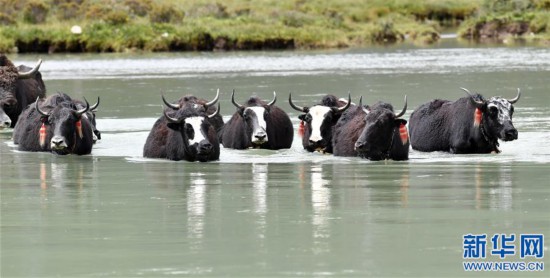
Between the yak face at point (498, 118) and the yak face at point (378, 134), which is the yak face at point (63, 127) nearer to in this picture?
the yak face at point (378, 134)

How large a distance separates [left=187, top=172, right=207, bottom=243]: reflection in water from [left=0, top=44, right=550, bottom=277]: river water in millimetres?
23

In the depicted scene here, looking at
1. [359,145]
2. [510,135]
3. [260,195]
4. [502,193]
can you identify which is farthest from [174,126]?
[502,193]

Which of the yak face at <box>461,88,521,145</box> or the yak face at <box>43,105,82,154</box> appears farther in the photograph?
the yak face at <box>43,105,82,154</box>

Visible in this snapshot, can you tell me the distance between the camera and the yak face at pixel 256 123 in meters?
18.2

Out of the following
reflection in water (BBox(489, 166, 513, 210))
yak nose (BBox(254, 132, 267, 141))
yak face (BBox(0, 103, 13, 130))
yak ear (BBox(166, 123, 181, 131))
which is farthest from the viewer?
yak face (BBox(0, 103, 13, 130))

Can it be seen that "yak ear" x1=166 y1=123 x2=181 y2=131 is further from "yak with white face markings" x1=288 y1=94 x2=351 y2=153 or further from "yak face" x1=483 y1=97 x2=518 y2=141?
"yak face" x1=483 y1=97 x2=518 y2=141

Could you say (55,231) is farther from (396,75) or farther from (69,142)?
(396,75)

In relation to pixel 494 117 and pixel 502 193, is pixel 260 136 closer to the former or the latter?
pixel 494 117

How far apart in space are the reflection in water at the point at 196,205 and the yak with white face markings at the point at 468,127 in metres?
4.10

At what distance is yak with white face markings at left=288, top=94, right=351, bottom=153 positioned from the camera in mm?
17984

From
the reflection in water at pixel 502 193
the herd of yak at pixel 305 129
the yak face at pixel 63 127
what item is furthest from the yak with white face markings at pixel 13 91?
the reflection in water at pixel 502 193

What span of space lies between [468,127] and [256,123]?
3.01m

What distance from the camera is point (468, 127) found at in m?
17.5

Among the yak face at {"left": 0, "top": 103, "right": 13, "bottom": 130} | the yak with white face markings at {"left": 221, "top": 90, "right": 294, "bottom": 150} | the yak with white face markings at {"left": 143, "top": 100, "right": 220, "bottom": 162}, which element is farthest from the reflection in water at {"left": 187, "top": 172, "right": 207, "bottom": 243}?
the yak face at {"left": 0, "top": 103, "right": 13, "bottom": 130}
